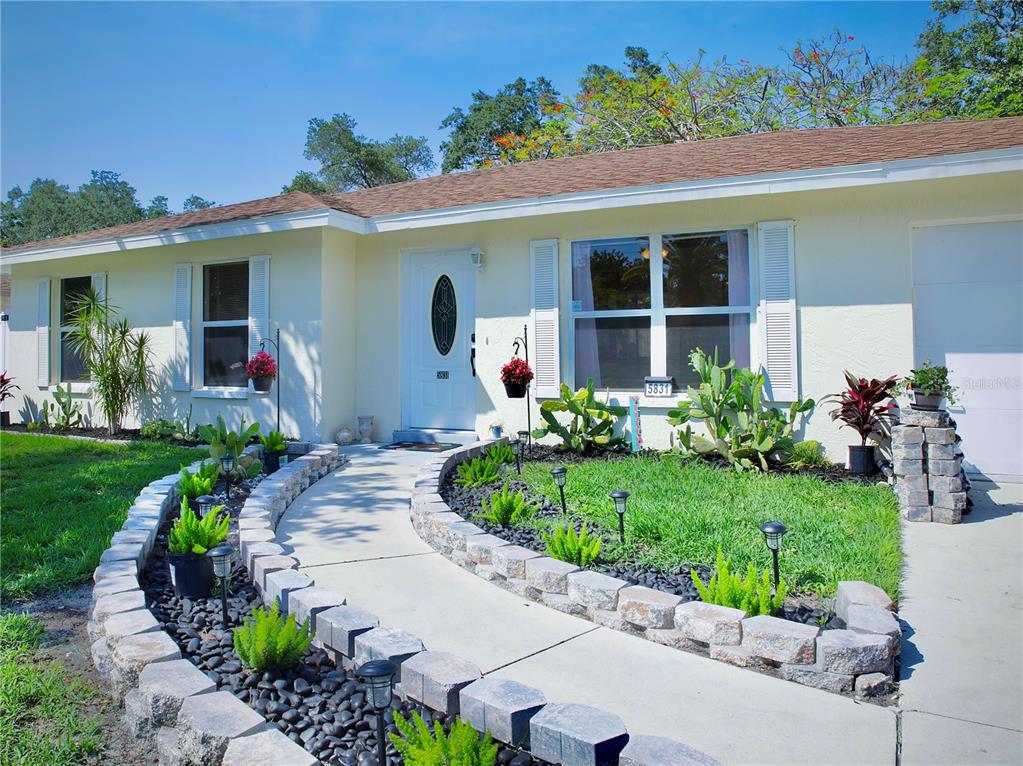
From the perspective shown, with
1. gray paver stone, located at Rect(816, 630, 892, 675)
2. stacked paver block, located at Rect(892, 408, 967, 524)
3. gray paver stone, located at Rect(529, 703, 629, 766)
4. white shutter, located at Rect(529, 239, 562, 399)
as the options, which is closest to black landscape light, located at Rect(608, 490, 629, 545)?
gray paver stone, located at Rect(816, 630, 892, 675)

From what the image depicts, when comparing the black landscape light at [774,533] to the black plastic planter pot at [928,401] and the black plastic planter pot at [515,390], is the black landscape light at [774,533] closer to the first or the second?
the black plastic planter pot at [928,401]

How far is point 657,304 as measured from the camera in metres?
7.23

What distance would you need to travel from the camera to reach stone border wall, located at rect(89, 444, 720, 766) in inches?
75.5

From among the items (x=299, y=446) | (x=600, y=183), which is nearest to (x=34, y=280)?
(x=299, y=446)

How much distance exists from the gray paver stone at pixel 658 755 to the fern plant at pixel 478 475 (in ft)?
12.2

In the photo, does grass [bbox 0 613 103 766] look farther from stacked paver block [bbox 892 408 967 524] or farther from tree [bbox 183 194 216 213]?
tree [bbox 183 194 216 213]

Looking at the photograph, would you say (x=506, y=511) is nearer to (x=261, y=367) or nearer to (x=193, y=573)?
(x=193, y=573)

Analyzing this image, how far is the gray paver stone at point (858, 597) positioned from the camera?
9.53 feet

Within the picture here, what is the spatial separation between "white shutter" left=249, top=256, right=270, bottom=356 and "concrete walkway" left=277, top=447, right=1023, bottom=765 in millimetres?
4833

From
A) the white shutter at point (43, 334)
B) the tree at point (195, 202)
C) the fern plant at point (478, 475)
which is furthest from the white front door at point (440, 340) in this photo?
the tree at point (195, 202)

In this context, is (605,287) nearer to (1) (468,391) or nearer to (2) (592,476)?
(1) (468,391)

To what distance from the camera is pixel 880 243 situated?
636cm

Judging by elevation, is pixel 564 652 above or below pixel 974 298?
below

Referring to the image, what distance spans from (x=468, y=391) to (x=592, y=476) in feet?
9.73
